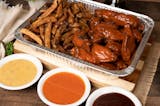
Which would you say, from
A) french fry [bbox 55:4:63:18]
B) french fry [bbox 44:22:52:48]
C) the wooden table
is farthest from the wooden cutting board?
french fry [bbox 55:4:63:18]

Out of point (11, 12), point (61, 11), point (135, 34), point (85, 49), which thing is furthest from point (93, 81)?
point (11, 12)

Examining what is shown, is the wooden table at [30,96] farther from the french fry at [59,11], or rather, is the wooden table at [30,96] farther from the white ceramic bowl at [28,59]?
the french fry at [59,11]

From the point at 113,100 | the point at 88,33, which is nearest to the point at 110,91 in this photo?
the point at 113,100

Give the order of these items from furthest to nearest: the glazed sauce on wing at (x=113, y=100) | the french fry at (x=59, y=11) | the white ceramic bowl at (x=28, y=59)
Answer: the french fry at (x=59, y=11), the white ceramic bowl at (x=28, y=59), the glazed sauce on wing at (x=113, y=100)

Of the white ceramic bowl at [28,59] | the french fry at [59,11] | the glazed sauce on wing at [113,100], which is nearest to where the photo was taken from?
the glazed sauce on wing at [113,100]

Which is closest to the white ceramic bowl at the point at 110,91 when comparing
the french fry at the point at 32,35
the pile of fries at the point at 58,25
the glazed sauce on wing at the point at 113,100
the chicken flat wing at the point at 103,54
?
the glazed sauce on wing at the point at 113,100
